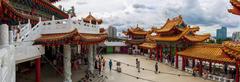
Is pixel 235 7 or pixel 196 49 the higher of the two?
pixel 235 7

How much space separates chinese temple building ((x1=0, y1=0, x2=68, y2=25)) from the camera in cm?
791

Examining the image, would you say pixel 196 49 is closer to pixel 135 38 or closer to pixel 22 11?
pixel 22 11

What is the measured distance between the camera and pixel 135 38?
53625 mm

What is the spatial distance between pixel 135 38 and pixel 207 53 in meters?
→ 31.3

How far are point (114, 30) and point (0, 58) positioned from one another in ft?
300

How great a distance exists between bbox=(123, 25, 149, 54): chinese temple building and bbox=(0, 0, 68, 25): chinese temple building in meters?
24.6

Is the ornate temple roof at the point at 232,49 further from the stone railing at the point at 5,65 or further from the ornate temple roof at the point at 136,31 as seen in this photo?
the ornate temple roof at the point at 136,31

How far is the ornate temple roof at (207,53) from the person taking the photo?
20641 mm

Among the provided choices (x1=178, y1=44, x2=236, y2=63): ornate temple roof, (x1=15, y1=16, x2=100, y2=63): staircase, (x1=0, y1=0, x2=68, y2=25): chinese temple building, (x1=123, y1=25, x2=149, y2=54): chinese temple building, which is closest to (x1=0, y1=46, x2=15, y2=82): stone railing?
(x1=0, y1=0, x2=68, y2=25): chinese temple building

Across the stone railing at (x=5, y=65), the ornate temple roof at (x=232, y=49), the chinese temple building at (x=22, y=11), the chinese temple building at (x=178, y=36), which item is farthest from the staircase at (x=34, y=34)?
the chinese temple building at (x=178, y=36)

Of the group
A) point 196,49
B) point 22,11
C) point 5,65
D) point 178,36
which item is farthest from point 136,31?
→ point 5,65

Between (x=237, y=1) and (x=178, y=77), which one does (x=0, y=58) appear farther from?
(x=178, y=77)

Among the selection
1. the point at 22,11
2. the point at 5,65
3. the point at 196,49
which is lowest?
the point at 196,49

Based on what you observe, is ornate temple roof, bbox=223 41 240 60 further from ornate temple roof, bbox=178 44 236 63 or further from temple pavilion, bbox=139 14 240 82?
ornate temple roof, bbox=178 44 236 63
